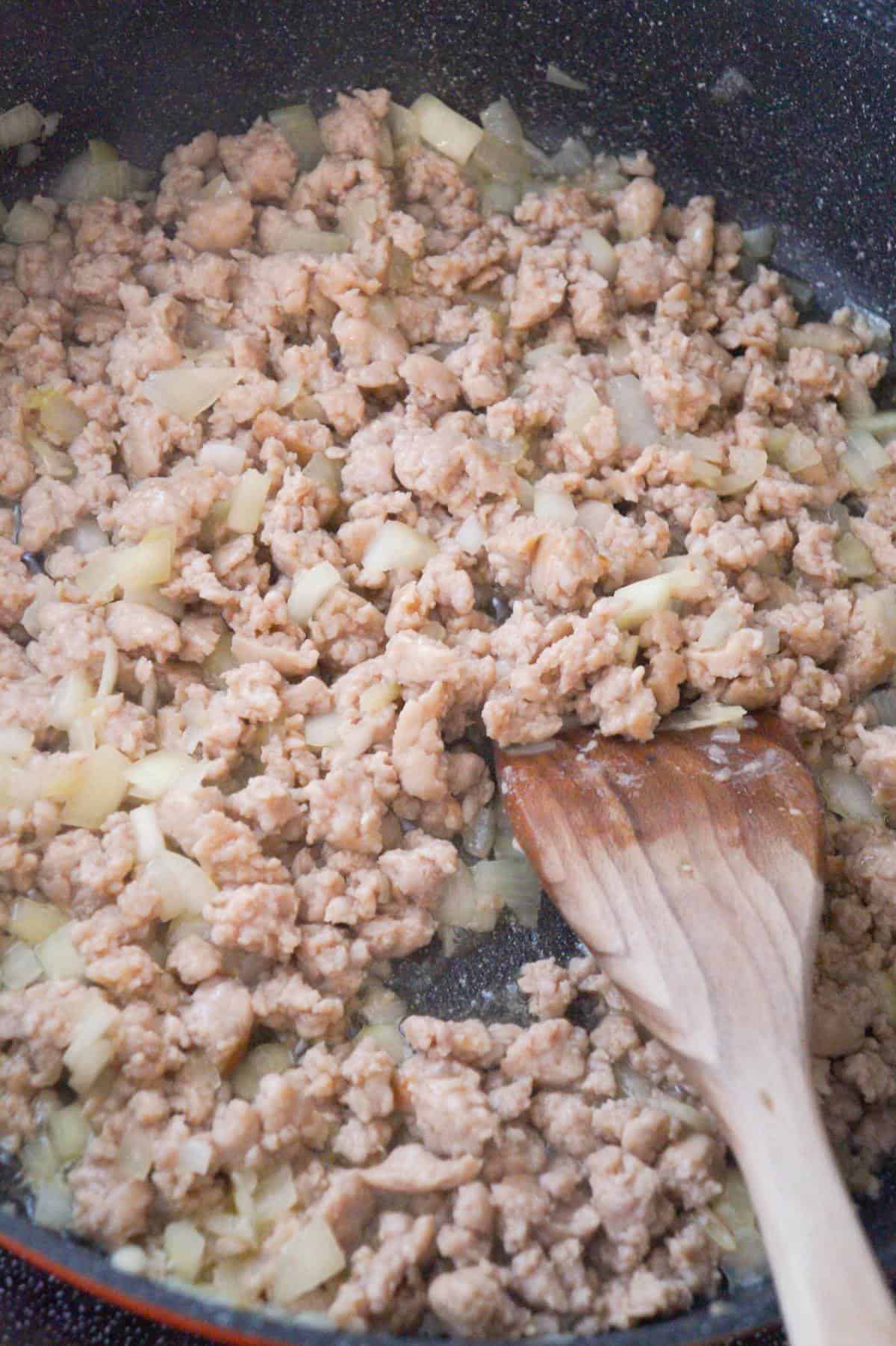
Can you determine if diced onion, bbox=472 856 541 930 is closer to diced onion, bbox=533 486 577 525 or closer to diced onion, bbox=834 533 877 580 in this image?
diced onion, bbox=533 486 577 525

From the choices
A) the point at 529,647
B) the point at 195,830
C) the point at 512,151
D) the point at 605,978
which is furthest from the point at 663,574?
the point at 512,151

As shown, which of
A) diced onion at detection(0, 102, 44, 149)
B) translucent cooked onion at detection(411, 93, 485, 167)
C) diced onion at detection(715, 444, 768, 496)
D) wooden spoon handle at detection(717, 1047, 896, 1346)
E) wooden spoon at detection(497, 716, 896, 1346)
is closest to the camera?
wooden spoon handle at detection(717, 1047, 896, 1346)

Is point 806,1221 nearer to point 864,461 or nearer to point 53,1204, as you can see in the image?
point 53,1204

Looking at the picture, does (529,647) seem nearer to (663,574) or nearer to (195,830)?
(663,574)

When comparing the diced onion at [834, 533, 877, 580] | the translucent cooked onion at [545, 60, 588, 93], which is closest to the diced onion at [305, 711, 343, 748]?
the diced onion at [834, 533, 877, 580]

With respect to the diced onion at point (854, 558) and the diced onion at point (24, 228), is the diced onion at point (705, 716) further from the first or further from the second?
the diced onion at point (24, 228)

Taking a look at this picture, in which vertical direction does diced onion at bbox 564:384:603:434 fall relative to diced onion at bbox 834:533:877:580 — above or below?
above

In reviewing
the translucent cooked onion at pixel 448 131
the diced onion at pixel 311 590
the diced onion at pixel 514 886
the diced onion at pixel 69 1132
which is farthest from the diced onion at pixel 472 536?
the diced onion at pixel 69 1132
